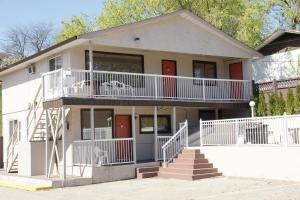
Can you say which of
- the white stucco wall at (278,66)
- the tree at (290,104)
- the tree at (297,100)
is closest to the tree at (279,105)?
the tree at (290,104)

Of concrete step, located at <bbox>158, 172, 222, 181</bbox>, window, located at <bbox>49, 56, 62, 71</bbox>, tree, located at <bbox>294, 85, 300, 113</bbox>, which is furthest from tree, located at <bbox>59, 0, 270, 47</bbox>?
concrete step, located at <bbox>158, 172, 222, 181</bbox>

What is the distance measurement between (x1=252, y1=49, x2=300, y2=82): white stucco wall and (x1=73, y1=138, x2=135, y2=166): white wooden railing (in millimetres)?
11710

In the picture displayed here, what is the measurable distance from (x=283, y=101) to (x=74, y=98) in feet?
34.1

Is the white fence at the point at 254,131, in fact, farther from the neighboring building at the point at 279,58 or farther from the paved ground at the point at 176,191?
the neighboring building at the point at 279,58

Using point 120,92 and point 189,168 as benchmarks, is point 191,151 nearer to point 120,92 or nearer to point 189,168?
point 189,168

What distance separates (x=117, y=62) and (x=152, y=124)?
3.55 meters

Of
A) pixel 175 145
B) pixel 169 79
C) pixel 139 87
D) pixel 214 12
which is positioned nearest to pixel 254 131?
pixel 175 145

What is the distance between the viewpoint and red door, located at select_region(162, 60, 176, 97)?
24.0 meters

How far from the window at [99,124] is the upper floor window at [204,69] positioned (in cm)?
600

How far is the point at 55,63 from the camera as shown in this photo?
2325 centimetres

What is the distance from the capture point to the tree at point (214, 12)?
34812mm

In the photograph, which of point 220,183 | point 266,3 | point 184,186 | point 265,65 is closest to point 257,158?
point 220,183

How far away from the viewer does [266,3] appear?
119 ft

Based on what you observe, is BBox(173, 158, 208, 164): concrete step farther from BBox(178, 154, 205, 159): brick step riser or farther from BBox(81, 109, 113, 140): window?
BBox(81, 109, 113, 140): window
